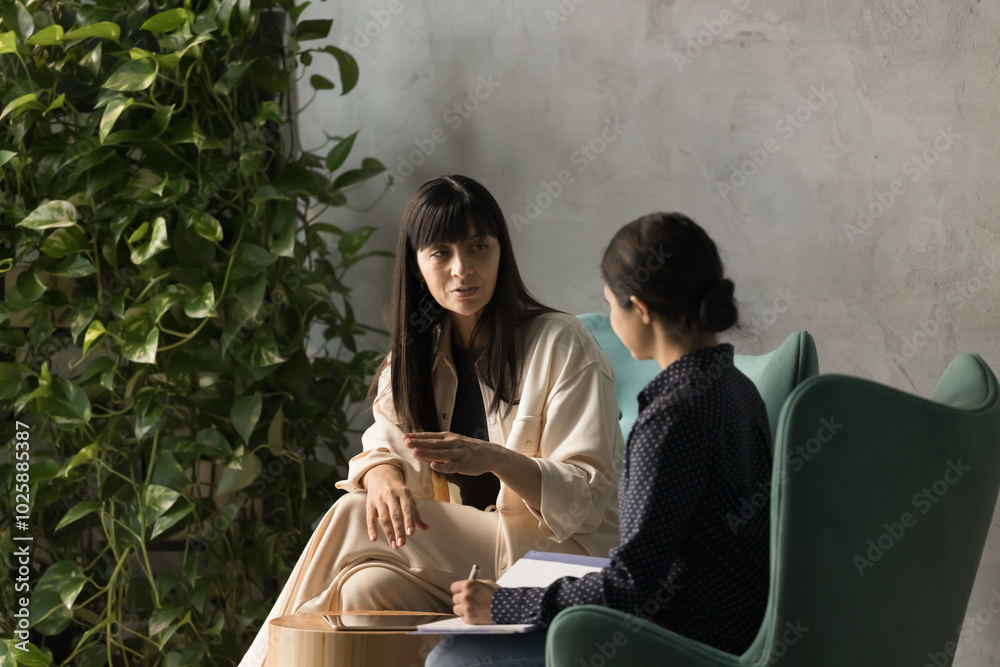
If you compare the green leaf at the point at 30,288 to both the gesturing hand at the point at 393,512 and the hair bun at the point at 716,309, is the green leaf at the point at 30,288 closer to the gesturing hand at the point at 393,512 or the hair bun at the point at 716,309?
the gesturing hand at the point at 393,512

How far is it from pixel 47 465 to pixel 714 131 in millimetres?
1724

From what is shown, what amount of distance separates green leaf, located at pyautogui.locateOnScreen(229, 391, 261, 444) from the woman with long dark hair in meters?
0.50

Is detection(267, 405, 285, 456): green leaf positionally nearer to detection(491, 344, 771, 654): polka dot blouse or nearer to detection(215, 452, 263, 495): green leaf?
detection(215, 452, 263, 495): green leaf

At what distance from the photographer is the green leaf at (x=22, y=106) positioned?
2107mm

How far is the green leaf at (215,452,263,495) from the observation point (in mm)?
2240

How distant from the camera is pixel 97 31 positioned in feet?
7.06

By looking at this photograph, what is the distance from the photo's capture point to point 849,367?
1807 millimetres

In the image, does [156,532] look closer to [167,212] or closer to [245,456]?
[245,456]

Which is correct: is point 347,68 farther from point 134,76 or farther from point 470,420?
point 470,420

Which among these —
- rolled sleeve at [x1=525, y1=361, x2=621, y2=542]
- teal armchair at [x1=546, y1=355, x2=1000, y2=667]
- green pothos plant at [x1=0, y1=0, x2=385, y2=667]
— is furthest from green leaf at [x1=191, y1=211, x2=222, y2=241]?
teal armchair at [x1=546, y1=355, x2=1000, y2=667]

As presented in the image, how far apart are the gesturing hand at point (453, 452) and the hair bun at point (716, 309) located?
408 mm

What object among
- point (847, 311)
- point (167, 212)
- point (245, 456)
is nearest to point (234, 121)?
point (167, 212)

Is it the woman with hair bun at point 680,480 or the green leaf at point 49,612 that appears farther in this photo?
the green leaf at point 49,612

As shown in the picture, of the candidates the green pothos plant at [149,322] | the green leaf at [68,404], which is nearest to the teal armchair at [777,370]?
the green pothos plant at [149,322]
